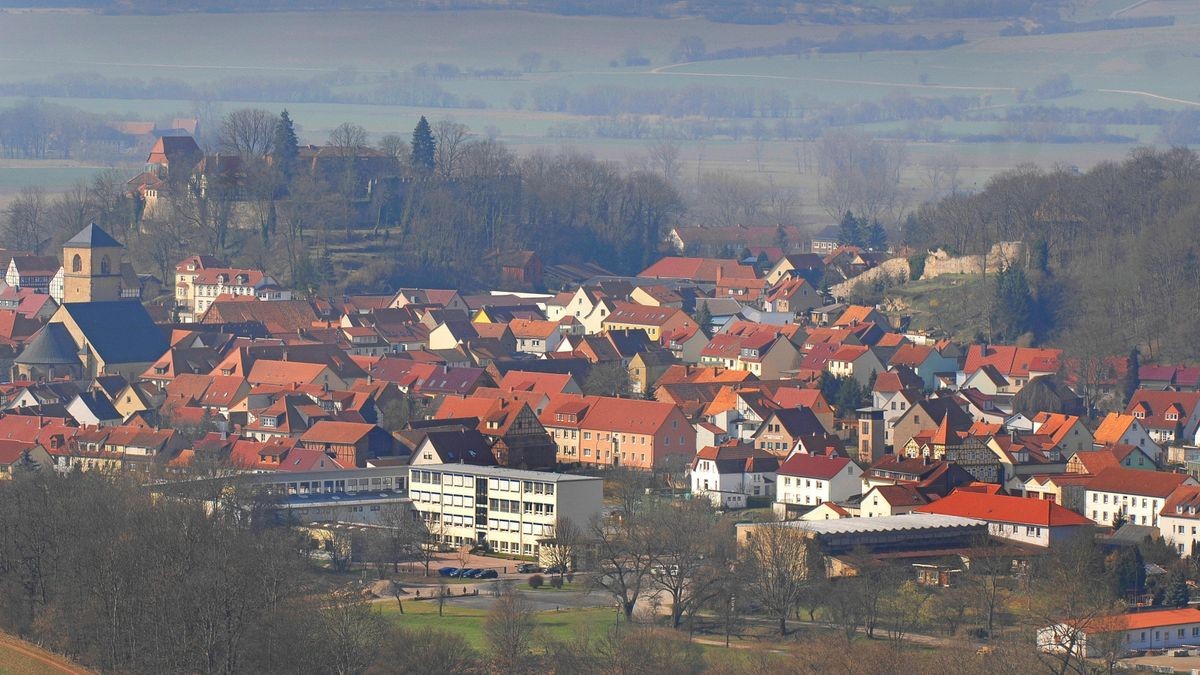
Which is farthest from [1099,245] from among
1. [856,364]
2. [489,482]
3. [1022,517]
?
[489,482]

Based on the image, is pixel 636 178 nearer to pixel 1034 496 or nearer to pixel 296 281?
pixel 296 281

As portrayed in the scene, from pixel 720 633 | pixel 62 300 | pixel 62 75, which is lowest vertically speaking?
pixel 720 633

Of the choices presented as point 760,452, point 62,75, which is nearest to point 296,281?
point 760,452

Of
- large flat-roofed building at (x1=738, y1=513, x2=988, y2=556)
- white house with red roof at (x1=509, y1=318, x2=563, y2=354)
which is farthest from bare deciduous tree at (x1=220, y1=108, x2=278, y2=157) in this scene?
large flat-roofed building at (x1=738, y1=513, x2=988, y2=556)

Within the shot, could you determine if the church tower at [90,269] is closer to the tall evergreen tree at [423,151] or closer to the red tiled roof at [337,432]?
the tall evergreen tree at [423,151]

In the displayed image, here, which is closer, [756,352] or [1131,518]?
[1131,518]

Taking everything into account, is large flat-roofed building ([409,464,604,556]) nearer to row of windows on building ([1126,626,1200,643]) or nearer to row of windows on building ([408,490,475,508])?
row of windows on building ([408,490,475,508])

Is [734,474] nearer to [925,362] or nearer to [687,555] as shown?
[687,555]
